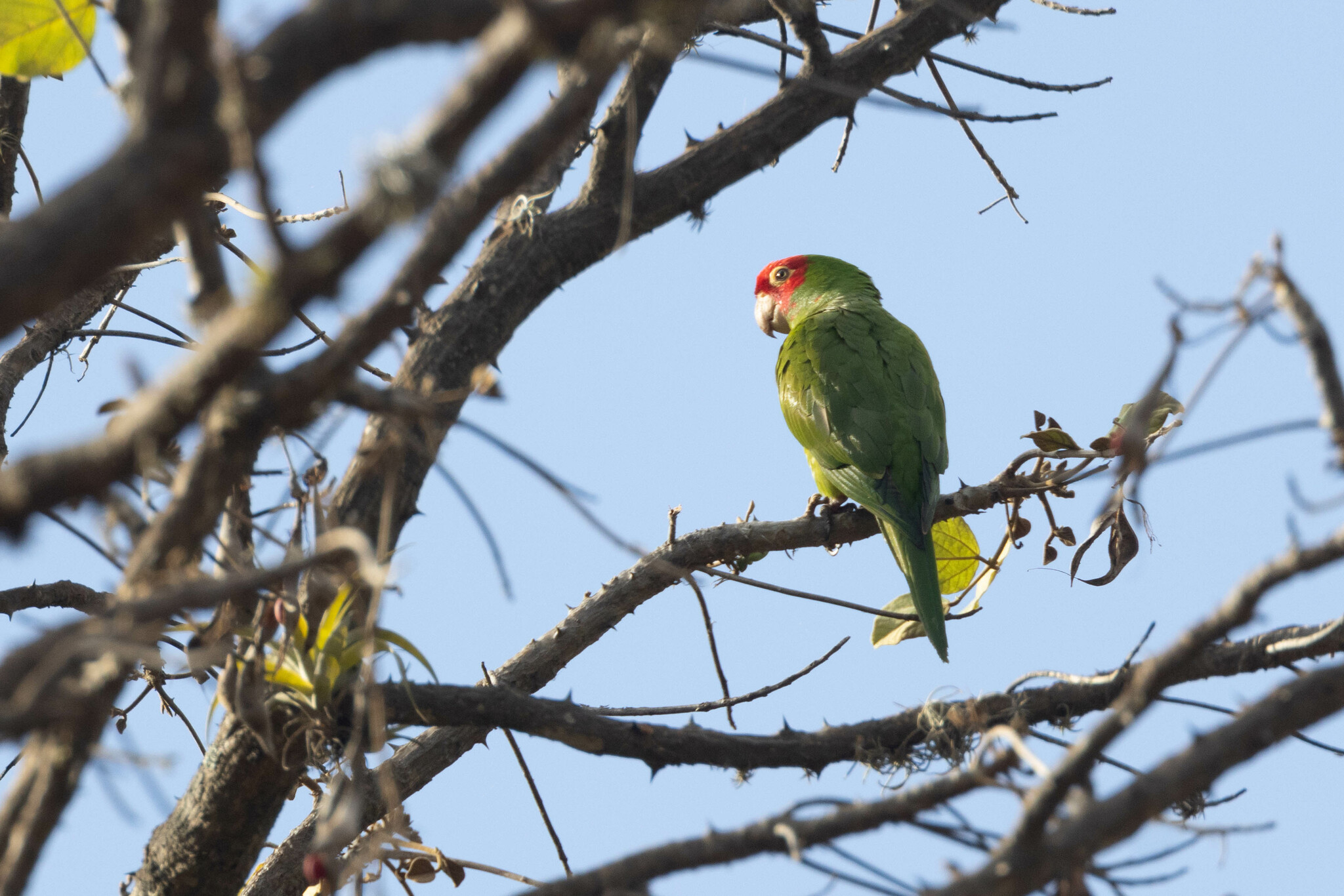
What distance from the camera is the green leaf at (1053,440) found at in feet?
9.53

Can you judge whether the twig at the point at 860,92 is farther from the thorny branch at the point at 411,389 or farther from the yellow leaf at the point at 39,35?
the yellow leaf at the point at 39,35

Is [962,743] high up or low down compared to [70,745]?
up

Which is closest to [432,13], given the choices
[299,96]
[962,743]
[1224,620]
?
[299,96]

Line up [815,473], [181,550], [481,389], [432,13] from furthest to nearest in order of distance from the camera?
[815,473] → [481,389] → [181,550] → [432,13]

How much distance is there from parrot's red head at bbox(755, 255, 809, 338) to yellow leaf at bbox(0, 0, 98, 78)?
167 inches

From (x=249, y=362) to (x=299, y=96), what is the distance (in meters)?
0.31

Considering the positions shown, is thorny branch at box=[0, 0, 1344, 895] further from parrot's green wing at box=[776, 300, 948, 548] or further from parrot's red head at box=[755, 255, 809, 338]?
parrot's red head at box=[755, 255, 809, 338]

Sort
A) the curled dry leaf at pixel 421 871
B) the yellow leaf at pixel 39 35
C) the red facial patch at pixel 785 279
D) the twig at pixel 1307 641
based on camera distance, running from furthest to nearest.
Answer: the red facial patch at pixel 785 279, the curled dry leaf at pixel 421 871, the twig at pixel 1307 641, the yellow leaf at pixel 39 35

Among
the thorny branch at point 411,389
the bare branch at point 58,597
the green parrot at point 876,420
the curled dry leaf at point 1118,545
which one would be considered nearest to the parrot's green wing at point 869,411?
the green parrot at point 876,420

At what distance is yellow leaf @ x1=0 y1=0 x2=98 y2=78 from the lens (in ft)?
6.93

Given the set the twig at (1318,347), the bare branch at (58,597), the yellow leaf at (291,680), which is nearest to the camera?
the twig at (1318,347)

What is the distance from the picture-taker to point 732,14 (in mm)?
2969

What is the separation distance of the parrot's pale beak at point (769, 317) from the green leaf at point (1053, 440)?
3217 millimetres

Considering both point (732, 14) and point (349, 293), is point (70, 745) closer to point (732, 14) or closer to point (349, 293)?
point (349, 293)
